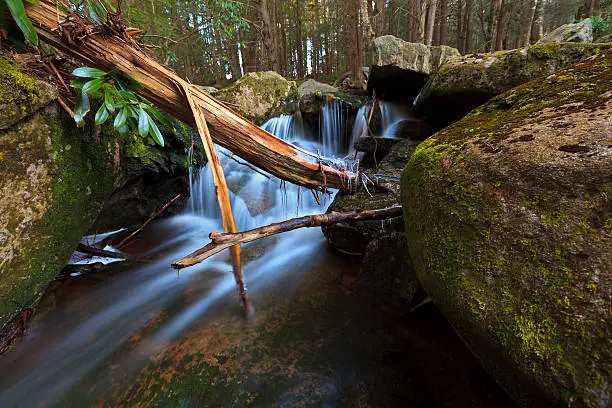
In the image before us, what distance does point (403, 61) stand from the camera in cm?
635

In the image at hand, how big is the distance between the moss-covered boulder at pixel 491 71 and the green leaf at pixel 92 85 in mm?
3873

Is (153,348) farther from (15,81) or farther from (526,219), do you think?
(526,219)

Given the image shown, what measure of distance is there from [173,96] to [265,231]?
57.4 inches

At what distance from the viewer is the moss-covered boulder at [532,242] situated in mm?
771

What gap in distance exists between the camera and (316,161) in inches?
116

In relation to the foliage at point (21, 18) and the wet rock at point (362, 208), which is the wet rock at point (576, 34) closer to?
the wet rock at point (362, 208)

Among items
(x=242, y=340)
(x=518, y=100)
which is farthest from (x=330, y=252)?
Answer: (x=518, y=100)

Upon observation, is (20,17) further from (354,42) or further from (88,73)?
(354,42)

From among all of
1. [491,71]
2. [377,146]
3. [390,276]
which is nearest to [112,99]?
[390,276]

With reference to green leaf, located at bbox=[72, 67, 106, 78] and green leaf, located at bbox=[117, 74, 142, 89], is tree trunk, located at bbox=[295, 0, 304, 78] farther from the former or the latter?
green leaf, located at bbox=[72, 67, 106, 78]

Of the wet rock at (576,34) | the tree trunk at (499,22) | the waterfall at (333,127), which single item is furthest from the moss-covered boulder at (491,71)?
the tree trunk at (499,22)

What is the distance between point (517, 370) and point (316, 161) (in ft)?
7.79

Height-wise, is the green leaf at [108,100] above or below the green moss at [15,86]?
below

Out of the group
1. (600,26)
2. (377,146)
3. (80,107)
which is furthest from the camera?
(600,26)
